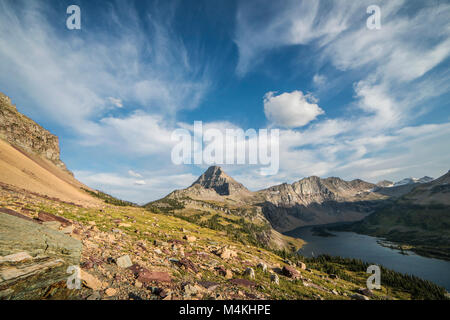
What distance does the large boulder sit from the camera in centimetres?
710

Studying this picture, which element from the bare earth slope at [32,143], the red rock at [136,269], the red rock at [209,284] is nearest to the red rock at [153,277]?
the red rock at [136,269]

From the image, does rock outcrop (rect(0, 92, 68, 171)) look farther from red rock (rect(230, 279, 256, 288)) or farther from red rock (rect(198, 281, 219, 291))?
red rock (rect(230, 279, 256, 288))

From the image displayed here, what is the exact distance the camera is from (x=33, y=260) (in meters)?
8.62

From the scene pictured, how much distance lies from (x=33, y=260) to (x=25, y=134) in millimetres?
160630

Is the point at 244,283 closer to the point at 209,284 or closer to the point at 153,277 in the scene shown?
the point at 209,284

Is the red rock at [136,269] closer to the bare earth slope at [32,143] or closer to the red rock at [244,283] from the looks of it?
the red rock at [244,283]

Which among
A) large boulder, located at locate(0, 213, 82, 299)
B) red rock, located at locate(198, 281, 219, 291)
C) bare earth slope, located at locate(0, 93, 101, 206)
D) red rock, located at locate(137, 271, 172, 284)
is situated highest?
bare earth slope, located at locate(0, 93, 101, 206)

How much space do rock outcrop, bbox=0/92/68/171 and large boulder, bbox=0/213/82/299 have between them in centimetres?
13461

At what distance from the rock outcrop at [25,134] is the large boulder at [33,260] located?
442 feet

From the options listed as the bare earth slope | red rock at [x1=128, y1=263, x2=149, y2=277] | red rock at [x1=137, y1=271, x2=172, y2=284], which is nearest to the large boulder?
red rock at [x1=128, y1=263, x2=149, y2=277]

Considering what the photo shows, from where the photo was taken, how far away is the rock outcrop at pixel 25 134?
97.9 metres

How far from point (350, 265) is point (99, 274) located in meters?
138
